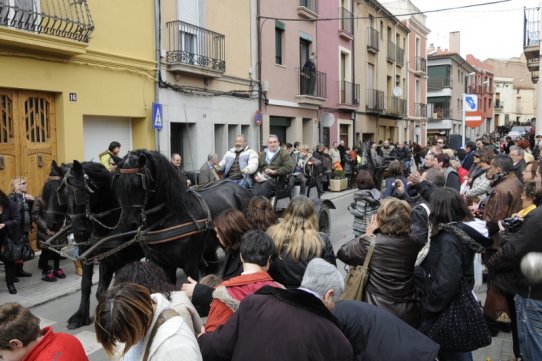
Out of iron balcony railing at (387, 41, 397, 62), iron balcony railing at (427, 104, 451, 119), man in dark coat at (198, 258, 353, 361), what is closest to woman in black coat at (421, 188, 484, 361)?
man in dark coat at (198, 258, 353, 361)

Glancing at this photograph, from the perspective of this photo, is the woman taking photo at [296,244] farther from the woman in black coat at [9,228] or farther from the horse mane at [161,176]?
the woman in black coat at [9,228]

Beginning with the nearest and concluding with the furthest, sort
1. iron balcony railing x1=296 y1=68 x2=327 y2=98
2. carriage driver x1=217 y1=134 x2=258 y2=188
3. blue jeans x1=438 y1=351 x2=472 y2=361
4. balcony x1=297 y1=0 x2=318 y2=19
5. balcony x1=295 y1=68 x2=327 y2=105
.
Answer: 1. blue jeans x1=438 y1=351 x2=472 y2=361
2. carriage driver x1=217 y1=134 x2=258 y2=188
3. balcony x1=297 y1=0 x2=318 y2=19
4. balcony x1=295 y1=68 x2=327 y2=105
5. iron balcony railing x1=296 y1=68 x2=327 y2=98

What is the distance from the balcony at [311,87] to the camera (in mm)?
19969

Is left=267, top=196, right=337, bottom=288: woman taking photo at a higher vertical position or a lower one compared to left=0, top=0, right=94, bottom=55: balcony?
lower

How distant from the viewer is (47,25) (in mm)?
9367

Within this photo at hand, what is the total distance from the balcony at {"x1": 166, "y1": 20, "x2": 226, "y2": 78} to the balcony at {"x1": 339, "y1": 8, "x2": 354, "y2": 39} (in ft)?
34.0

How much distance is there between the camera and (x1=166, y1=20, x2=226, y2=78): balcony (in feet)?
42.5

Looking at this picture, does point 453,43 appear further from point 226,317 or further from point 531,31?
point 226,317

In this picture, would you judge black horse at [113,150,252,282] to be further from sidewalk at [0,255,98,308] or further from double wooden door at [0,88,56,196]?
double wooden door at [0,88,56,196]

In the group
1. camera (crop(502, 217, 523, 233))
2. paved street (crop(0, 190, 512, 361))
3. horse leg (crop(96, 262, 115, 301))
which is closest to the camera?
camera (crop(502, 217, 523, 233))

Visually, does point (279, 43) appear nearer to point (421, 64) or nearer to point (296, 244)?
point (296, 244)

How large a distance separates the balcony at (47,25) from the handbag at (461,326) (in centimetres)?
829

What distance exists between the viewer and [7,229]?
711cm

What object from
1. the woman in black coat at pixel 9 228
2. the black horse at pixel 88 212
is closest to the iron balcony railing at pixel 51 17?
the woman in black coat at pixel 9 228
